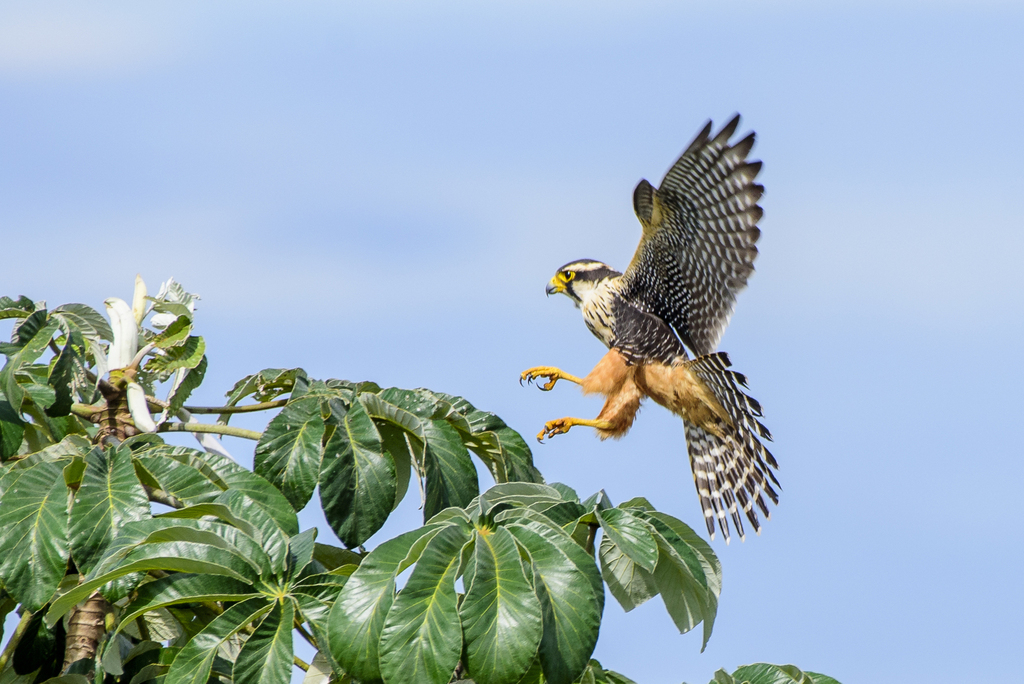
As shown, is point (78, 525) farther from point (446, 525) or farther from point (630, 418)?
point (630, 418)

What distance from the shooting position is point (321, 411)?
7.80ft

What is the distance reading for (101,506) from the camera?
207 centimetres

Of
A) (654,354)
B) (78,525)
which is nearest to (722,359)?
(654,354)

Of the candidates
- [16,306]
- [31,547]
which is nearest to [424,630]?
[31,547]

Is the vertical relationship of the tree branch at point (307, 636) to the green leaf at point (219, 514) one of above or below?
below

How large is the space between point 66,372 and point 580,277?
285cm

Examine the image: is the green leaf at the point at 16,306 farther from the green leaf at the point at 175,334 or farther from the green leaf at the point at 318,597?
the green leaf at the point at 318,597

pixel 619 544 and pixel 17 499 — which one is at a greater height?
→ pixel 619 544

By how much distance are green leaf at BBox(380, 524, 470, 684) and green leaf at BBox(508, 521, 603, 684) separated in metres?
0.16

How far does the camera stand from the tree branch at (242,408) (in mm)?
2684

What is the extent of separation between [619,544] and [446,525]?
35 cm

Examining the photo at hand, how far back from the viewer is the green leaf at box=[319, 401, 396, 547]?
227 cm

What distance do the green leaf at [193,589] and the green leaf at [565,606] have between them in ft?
1.83

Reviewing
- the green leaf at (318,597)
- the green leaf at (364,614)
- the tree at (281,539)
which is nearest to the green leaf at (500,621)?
the tree at (281,539)
